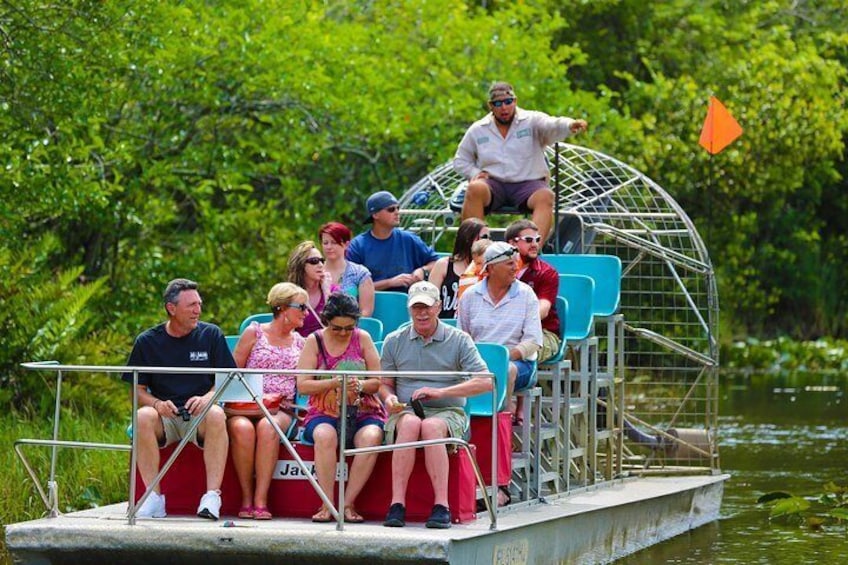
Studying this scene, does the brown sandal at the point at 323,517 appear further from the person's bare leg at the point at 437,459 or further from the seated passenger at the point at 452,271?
the seated passenger at the point at 452,271

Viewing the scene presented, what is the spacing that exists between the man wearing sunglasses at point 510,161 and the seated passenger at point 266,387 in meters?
3.37

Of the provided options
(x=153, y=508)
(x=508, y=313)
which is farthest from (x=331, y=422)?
(x=508, y=313)

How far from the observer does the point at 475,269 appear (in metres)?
12.4

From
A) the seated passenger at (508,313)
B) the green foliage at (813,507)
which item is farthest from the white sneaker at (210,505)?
the green foliage at (813,507)

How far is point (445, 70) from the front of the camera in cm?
2422

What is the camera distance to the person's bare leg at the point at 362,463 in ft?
34.5

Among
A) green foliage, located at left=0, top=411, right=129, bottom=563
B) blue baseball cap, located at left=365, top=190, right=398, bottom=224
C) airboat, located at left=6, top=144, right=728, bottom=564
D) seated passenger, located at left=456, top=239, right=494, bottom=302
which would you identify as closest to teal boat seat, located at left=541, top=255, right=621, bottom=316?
airboat, located at left=6, top=144, right=728, bottom=564

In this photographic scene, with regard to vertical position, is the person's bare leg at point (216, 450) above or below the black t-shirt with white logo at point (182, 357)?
below

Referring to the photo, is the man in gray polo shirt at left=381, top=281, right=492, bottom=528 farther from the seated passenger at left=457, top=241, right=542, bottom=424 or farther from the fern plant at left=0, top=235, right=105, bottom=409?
the fern plant at left=0, top=235, right=105, bottom=409

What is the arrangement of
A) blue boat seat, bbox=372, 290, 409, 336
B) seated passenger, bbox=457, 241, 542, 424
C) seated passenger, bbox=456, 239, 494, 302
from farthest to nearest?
→ blue boat seat, bbox=372, 290, 409, 336
seated passenger, bbox=456, 239, 494, 302
seated passenger, bbox=457, 241, 542, 424

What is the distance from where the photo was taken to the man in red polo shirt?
493 inches

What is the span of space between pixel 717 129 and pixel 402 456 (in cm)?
677

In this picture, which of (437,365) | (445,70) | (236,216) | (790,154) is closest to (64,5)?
(236,216)

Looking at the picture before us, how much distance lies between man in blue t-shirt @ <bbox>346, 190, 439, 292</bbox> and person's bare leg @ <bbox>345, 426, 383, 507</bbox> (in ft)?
10.1
